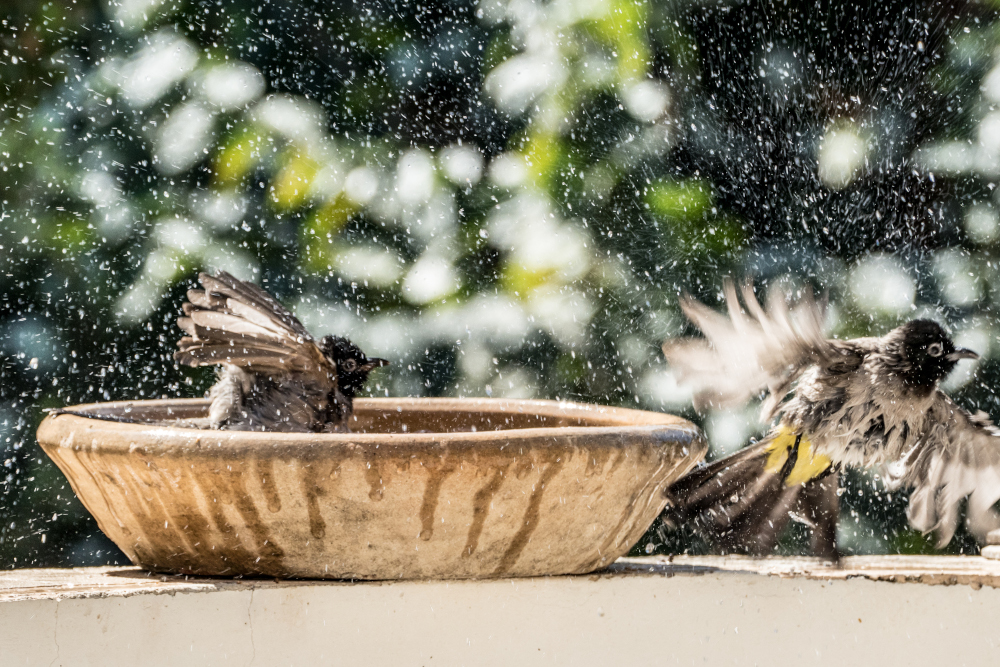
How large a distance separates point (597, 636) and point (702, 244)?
120 centimetres

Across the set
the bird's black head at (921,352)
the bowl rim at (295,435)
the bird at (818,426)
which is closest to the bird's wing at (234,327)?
the bowl rim at (295,435)

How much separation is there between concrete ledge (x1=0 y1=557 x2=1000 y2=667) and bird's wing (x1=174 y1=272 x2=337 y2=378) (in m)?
0.53

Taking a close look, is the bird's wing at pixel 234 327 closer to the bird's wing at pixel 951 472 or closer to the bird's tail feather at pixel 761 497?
the bird's tail feather at pixel 761 497

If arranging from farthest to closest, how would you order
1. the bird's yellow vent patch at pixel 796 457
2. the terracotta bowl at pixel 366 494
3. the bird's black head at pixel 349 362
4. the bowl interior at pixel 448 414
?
the bird's yellow vent patch at pixel 796 457, the bird's black head at pixel 349 362, the bowl interior at pixel 448 414, the terracotta bowl at pixel 366 494

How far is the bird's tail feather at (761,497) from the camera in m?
2.64

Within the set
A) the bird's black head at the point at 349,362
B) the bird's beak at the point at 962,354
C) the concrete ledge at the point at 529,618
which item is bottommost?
the concrete ledge at the point at 529,618

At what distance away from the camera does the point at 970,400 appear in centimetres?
332

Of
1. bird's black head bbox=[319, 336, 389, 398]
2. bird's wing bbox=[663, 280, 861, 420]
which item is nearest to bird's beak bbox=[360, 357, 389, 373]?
bird's black head bbox=[319, 336, 389, 398]

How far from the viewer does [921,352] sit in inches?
116

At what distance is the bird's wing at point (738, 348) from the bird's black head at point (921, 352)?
14.8 inches

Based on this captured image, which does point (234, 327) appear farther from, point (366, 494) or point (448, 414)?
point (366, 494)

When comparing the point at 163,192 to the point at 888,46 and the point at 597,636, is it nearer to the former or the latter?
the point at 597,636

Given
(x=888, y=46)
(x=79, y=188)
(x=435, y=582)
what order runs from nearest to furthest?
(x=435, y=582), (x=79, y=188), (x=888, y=46)

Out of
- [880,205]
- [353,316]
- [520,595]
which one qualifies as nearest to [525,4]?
[353,316]
